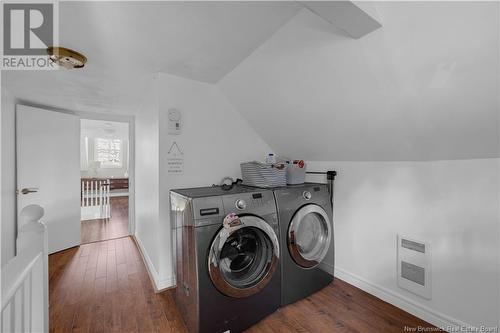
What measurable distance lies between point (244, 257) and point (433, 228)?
1.40m

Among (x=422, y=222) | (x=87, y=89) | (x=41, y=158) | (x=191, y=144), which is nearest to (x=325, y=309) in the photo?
(x=422, y=222)

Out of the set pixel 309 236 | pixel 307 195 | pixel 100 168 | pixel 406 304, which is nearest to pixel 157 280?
pixel 309 236

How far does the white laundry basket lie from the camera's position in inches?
77.0

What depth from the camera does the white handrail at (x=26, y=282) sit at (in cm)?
60

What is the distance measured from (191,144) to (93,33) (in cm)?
108

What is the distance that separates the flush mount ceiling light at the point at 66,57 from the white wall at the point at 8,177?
1.25m

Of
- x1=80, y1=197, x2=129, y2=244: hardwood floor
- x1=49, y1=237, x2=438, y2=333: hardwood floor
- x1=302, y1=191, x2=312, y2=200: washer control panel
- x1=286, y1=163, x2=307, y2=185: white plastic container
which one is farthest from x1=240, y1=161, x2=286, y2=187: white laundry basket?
x1=80, y1=197, x2=129, y2=244: hardwood floor

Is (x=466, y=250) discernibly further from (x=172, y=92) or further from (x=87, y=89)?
(x=87, y=89)

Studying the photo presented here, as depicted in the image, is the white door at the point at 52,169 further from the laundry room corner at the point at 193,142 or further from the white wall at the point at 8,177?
the laundry room corner at the point at 193,142

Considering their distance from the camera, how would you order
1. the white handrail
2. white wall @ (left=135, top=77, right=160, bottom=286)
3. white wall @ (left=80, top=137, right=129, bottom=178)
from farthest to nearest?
white wall @ (left=80, top=137, right=129, bottom=178)
white wall @ (left=135, top=77, right=160, bottom=286)
the white handrail

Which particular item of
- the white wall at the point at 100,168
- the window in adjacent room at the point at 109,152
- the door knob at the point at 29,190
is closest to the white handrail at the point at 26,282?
the door knob at the point at 29,190

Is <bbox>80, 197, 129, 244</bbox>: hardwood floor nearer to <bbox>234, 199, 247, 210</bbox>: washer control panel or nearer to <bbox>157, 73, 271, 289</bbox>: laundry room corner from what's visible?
<bbox>157, 73, 271, 289</bbox>: laundry room corner

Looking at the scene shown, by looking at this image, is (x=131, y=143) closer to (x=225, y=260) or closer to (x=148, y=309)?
(x=148, y=309)

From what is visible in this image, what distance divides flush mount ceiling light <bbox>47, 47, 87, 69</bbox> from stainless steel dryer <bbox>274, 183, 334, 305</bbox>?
183cm
